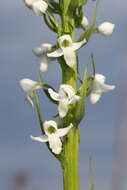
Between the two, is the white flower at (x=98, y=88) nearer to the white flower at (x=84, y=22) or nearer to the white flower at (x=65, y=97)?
the white flower at (x=65, y=97)

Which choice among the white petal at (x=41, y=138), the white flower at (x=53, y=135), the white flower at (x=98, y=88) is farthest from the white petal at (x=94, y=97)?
the white petal at (x=41, y=138)

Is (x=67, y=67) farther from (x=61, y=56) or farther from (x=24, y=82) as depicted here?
(x=24, y=82)

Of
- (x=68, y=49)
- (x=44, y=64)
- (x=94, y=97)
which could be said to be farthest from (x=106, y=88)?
(x=44, y=64)

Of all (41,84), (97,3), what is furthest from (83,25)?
(41,84)

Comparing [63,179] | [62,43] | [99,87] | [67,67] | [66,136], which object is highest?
Result: [62,43]

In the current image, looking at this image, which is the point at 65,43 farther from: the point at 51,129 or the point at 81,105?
the point at 51,129

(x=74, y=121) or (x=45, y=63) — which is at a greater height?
(x=45, y=63)

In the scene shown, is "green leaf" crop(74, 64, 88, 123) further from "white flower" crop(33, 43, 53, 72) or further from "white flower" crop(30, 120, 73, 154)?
"white flower" crop(33, 43, 53, 72)
